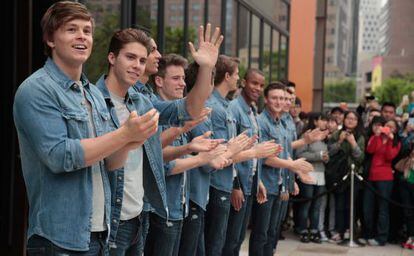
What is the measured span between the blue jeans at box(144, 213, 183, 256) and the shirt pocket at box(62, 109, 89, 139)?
1508 mm

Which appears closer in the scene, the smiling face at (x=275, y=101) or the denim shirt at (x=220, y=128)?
the denim shirt at (x=220, y=128)

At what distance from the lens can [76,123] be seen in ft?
8.73

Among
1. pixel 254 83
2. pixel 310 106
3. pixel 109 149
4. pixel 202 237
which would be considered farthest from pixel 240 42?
pixel 310 106

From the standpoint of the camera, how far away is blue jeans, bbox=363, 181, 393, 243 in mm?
9383

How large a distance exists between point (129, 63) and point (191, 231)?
1.67 metres

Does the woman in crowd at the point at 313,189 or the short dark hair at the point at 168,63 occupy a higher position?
the short dark hair at the point at 168,63

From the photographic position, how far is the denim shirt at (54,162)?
2529 mm

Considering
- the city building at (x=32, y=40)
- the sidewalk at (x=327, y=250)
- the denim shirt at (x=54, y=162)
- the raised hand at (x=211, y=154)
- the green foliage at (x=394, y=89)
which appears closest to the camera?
the denim shirt at (x=54, y=162)

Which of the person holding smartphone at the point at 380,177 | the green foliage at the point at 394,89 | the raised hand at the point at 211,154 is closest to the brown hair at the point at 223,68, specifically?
the raised hand at the point at 211,154

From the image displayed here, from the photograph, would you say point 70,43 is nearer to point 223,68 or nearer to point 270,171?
point 223,68

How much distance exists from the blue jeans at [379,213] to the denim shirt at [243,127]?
4089 mm

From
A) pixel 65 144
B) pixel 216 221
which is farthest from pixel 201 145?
pixel 65 144

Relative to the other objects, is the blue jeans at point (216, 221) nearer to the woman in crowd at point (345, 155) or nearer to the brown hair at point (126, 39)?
the brown hair at point (126, 39)

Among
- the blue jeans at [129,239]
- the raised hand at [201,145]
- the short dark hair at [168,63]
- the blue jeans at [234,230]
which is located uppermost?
the short dark hair at [168,63]
